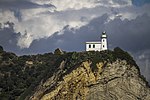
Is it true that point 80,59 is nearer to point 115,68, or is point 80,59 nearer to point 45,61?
point 115,68

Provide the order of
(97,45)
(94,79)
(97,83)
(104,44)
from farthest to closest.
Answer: (104,44) → (97,45) → (94,79) → (97,83)

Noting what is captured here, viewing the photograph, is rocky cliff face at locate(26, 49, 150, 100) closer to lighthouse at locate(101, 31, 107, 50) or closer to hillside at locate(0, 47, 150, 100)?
hillside at locate(0, 47, 150, 100)

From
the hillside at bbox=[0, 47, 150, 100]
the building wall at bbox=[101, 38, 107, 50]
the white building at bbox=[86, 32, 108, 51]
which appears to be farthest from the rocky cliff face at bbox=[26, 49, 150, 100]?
the white building at bbox=[86, 32, 108, 51]

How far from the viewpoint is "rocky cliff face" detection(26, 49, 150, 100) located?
105 meters

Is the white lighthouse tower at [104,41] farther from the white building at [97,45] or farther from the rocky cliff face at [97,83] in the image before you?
the rocky cliff face at [97,83]

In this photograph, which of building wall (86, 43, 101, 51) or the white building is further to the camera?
the white building

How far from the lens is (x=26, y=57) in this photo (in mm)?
171125

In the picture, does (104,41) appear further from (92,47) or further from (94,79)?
(94,79)

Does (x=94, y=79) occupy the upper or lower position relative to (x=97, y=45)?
lower

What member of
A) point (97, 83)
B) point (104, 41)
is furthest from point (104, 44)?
point (97, 83)

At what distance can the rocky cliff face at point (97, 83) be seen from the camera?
344 ft

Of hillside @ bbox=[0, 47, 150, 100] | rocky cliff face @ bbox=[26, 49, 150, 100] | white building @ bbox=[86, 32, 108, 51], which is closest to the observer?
rocky cliff face @ bbox=[26, 49, 150, 100]

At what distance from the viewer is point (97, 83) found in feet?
346

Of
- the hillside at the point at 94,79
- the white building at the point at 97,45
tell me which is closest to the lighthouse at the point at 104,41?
the white building at the point at 97,45
